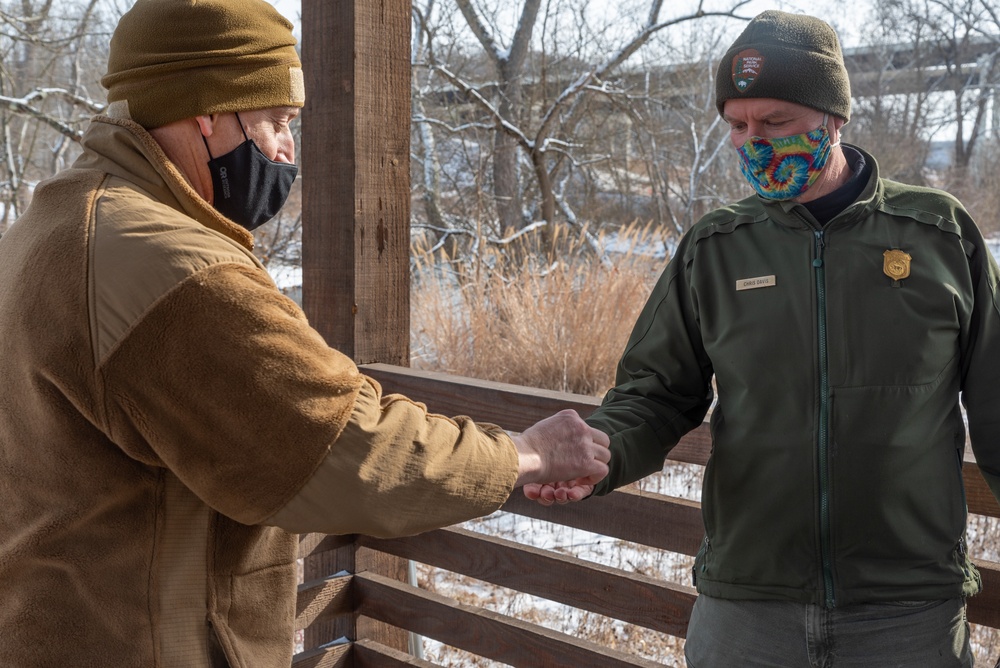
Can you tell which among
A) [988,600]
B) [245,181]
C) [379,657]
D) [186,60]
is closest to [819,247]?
[988,600]

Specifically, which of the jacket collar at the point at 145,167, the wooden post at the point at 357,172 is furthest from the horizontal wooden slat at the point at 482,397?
the jacket collar at the point at 145,167

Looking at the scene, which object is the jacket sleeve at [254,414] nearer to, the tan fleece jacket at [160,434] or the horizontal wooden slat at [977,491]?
the tan fleece jacket at [160,434]

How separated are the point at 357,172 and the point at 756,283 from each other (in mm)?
1391

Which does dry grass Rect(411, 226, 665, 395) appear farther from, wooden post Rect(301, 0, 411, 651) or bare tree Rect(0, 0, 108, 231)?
wooden post Rect(301, 0, 411, 651)

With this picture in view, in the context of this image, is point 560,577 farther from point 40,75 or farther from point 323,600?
point 40,75

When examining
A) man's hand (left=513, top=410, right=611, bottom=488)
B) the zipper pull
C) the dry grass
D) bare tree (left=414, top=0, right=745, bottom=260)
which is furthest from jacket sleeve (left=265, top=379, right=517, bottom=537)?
bare tree (left=414, top=0, right=745, bottom=260)

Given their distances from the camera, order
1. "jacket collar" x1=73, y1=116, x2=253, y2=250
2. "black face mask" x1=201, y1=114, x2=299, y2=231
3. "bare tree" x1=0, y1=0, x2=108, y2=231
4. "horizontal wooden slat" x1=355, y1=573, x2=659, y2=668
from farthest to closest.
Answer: "bare tree" x1=0, y1=0, x2=108, y2=231 → "horizontal wooden slat" x1=355, y1=573, x2=659, y2=668 → "black face mask" x1=201, y1=114, x2=299, y2=231 → "jacket collar" x1=73, y1=116, x2=253, y2=250

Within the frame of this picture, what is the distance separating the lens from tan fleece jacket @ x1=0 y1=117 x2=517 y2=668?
1.39 meters

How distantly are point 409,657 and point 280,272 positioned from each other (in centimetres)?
805

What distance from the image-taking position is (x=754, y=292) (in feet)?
6.08

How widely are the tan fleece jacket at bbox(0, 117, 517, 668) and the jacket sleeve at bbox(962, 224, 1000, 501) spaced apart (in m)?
0.86

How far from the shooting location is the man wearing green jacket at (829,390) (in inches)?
68.3

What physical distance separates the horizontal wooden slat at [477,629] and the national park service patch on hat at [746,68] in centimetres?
138

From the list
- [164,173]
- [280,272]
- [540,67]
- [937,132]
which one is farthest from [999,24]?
[164,173]
